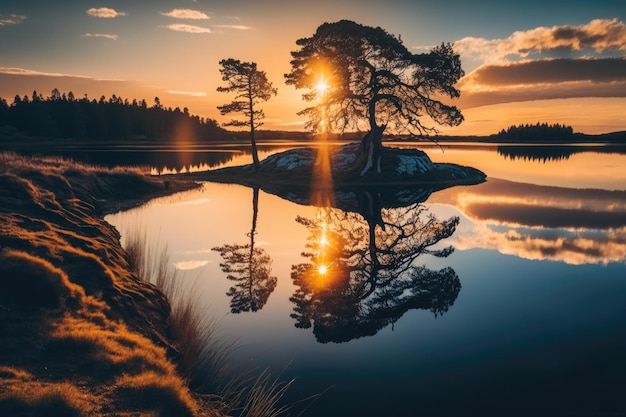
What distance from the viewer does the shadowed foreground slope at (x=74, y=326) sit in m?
6.82

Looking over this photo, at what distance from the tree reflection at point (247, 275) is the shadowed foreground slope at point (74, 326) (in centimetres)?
258

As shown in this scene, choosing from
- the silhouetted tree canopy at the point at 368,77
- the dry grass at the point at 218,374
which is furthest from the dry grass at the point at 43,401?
the silhouetted tree canopy at the point at 368,77

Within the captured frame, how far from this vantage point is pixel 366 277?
53.9 ft

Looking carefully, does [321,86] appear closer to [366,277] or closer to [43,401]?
[366,277]

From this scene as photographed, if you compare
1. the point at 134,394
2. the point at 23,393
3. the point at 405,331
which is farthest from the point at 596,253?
the point at 23,393

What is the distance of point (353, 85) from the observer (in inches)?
1710

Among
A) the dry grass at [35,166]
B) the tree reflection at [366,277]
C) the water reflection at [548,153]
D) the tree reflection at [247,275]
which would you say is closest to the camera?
the tree reflection at [366,277]

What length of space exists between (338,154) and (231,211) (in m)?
24.1

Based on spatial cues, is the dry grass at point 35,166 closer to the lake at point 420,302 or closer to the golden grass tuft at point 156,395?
the lake at point 420,302

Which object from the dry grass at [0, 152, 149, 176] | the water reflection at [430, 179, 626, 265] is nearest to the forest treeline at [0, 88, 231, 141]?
the dry grass at [0, 152, 149, 176]

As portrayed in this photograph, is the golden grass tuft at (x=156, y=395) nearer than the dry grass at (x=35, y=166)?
Yes

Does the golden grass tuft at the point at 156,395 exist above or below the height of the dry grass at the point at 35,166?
below

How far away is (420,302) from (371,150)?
3385cm

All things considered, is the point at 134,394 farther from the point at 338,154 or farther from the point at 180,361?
the point at 338,154
